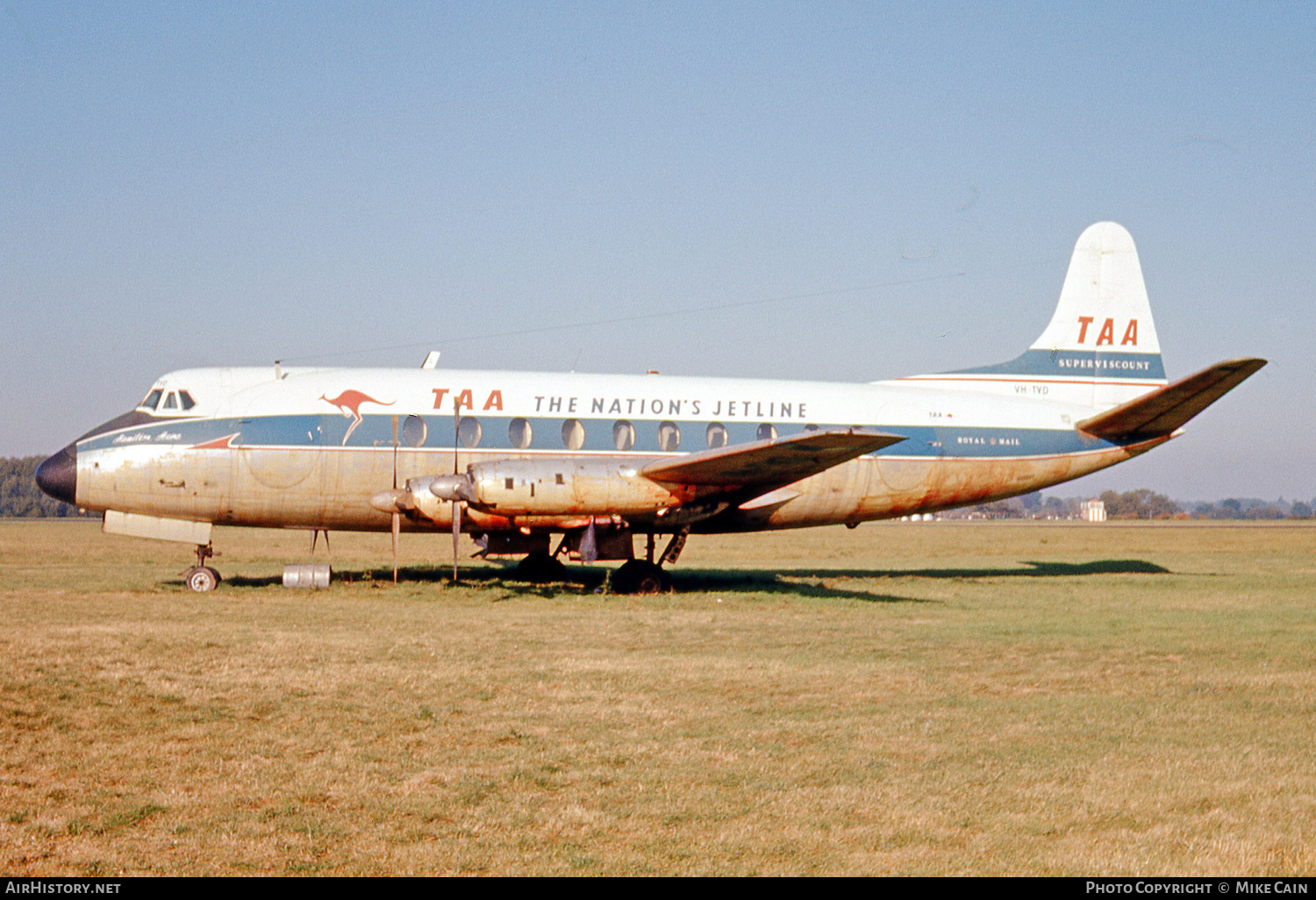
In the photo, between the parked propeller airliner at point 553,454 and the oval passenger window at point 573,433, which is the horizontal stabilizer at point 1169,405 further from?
the oval passenger window at point 573,433

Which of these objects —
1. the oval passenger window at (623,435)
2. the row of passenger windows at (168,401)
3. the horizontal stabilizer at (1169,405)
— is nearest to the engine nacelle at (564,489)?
the oval passenger window at (623,435)

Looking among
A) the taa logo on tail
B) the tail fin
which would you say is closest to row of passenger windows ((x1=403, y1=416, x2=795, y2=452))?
the tail fin

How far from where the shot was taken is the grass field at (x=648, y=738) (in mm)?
5648

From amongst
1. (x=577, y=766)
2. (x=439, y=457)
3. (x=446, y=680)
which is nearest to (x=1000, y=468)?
(x=439, y=457)

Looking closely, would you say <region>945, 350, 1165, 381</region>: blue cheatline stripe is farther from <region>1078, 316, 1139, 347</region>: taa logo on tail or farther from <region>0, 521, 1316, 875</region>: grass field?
<region>0, 521, 1316, 875</region>: grass field

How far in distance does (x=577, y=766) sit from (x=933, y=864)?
273cm

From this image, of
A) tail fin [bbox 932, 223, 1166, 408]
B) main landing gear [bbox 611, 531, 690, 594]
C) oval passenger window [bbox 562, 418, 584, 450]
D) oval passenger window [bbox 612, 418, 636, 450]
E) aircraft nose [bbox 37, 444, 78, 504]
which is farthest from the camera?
tail fin [bbox 932, 223, 1166, 408]

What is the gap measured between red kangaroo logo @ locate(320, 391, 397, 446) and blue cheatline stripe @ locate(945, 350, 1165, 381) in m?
13.6

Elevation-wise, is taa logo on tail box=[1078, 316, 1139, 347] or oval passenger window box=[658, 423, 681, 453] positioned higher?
taa logo on tail box=[1078, 316, 1139, 347]

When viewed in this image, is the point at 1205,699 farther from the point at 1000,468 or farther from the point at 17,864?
the point at 1000,468

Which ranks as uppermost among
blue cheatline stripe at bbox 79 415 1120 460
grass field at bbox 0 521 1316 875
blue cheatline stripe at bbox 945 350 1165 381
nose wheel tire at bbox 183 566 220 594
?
blue cheatline stripe at bbox 945 350 1165 381

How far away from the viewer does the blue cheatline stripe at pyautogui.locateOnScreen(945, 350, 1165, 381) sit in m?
24.1

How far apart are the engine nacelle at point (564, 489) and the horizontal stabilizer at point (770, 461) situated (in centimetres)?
39

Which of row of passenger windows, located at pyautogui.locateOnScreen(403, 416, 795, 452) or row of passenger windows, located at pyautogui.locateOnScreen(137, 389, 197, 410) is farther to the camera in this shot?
row of passenger windows, located at pyautogui.locateOnScreen(403, 416, 795, 452)
